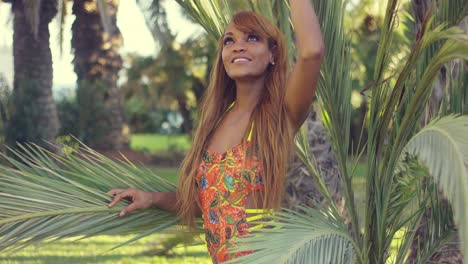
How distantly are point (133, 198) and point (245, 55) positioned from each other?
2.39 feet

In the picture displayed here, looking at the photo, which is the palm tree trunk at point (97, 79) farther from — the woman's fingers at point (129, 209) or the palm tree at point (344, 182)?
the woman's fingers at point (129, 209)

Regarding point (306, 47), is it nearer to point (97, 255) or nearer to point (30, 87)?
point (97, 255)

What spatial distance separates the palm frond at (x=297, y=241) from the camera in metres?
2.55

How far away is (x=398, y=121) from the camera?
3.48 meters

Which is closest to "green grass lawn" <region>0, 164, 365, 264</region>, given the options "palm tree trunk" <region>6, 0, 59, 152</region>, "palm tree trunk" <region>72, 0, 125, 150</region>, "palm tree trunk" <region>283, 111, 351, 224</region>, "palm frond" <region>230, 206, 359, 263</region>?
"palm tree trunk" <region>283, 111, 351, 224</region>

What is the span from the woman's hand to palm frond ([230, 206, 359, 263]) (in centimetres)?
52

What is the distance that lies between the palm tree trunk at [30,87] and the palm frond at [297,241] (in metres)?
10.6

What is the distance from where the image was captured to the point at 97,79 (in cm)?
1636

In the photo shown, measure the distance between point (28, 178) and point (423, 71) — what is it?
1635mm

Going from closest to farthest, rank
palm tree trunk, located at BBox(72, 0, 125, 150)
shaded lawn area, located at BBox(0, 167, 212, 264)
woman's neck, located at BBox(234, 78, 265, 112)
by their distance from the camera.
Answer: woman's neck, located at BBox(234, 78, 265, 112) < shaded lawn area, located at BBox(0, 167, 212, 264) < palm tree trunk, located at BBox(72, 0, 125, 150)

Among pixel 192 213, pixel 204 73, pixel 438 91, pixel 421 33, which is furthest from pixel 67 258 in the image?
pixel 204 73

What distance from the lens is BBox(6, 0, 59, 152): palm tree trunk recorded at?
13219 mm

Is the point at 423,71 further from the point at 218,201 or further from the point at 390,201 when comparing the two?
the point at 218,201

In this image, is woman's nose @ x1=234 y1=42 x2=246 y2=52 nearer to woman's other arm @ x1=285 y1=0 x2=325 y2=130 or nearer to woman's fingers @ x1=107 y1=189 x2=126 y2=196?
woman's other arm @ x1=285 y1=0 x2=325 y2=130
